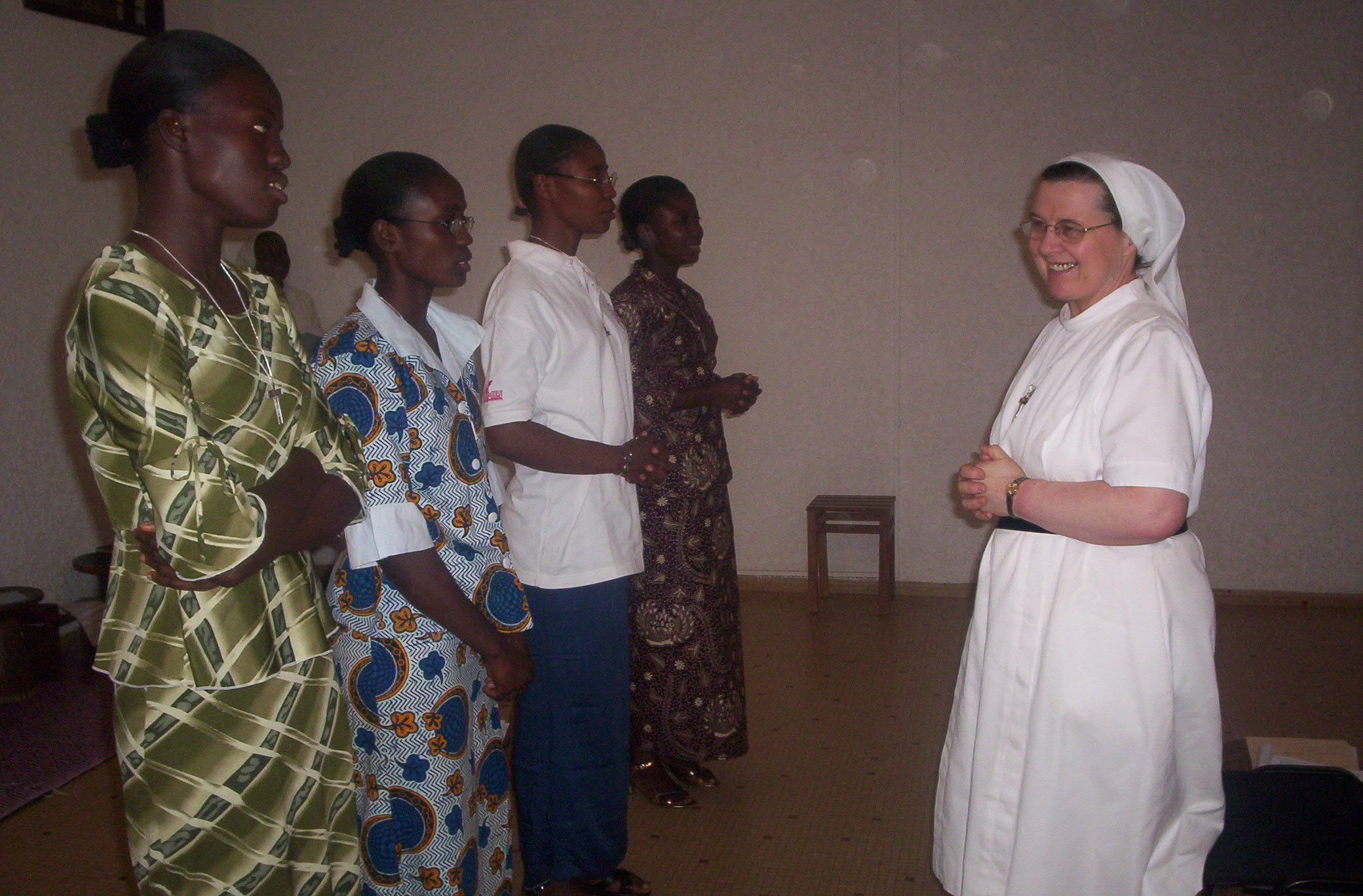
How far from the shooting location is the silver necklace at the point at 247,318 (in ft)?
3.88

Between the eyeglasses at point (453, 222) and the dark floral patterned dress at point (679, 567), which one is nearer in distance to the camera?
the eyeglasses at point (453, 222)

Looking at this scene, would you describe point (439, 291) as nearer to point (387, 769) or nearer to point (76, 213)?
point (76, 213)

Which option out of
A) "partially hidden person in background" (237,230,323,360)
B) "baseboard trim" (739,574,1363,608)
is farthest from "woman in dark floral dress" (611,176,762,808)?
"partially hidden person in background" (237,230,323,360)

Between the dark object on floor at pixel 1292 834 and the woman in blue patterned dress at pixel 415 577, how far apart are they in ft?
3.87

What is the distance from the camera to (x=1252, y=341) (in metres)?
4.48

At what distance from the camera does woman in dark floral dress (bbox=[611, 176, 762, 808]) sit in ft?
9.12

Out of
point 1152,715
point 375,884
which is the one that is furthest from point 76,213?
point 1152,715

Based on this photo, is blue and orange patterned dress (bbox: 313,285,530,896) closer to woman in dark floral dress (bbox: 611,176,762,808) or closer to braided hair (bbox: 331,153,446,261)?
braided hair (bbox: 331,153,446,261)

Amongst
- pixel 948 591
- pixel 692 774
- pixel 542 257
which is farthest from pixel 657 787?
pixel 948 591

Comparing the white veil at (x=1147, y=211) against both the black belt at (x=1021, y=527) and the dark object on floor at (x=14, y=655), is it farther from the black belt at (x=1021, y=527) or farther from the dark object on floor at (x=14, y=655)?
the dark object on floor at (x=14, y=655)

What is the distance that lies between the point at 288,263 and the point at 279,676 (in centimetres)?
477

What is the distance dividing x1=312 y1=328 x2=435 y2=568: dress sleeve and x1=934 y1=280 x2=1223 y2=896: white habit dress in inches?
37.6

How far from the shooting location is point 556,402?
2057mm

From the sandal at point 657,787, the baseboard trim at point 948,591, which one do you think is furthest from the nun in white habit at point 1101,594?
the baseboard trim at point 948,591
